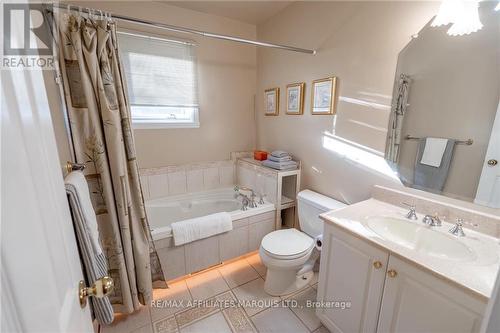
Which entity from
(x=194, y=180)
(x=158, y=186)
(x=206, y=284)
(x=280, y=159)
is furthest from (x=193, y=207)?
(x=280, y=159)

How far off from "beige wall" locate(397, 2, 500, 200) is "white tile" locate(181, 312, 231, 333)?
163 cm

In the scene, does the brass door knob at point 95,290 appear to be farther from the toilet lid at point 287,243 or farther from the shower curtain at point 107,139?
the toilet lid at point 287,243

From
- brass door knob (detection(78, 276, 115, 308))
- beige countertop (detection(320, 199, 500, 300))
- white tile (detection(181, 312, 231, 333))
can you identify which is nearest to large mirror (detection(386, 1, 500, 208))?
beige countertop (detection(320, 199, 500, 300))

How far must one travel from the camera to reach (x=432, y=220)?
1.26 meters

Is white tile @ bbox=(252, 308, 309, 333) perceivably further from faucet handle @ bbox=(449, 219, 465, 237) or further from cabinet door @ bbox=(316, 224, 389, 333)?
faucet handle @ bbox=(449, 219, 465, 237)

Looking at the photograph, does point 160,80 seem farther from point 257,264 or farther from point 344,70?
point 257,264

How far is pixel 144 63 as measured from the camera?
221 cm

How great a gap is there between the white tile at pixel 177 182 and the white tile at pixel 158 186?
45 millimetres

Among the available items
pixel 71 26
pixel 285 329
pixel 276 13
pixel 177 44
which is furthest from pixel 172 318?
pixel 276 13

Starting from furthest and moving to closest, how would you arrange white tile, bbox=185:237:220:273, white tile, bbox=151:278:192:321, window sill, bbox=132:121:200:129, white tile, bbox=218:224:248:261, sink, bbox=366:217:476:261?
window sill, bbox=132:121:200:129 < white tile, bbox=218:224:248:261 < white tile, bbox=185:237:220:273 < white tile, bbox=151:278:192:321 < sink, bbox=366:217:476:261

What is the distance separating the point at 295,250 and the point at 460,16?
1.69m

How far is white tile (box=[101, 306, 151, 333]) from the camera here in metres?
1.53

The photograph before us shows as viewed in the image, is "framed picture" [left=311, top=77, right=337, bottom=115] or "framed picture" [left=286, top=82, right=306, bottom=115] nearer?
"framed picture" [left=311, top=77, right=337, bottom=115]

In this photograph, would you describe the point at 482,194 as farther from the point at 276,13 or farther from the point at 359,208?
the point at 276,13
